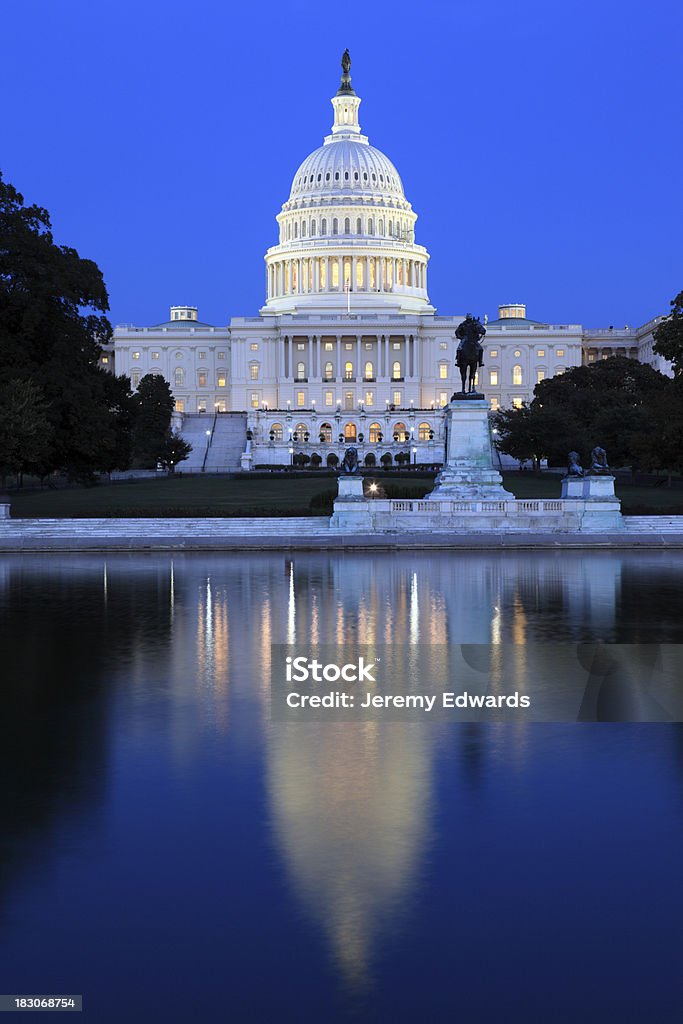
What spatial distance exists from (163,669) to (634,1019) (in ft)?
37.1

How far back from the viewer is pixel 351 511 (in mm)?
47125

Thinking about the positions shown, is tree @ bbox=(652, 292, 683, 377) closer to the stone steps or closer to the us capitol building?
the stone steps

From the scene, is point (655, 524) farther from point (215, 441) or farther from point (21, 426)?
point (215, 441)

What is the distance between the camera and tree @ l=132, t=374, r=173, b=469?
10438 cm

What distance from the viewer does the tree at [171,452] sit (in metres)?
105

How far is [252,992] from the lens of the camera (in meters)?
7.17

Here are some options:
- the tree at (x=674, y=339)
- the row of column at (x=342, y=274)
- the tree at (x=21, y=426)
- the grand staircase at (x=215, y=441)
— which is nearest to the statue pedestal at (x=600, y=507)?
the tree at (x=674, y=339)

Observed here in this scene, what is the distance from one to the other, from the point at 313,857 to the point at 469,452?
41.2m

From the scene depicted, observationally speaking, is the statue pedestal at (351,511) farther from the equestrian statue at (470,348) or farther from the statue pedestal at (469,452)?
the equestrian statue at (470,348)

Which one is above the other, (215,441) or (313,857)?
(215,441)

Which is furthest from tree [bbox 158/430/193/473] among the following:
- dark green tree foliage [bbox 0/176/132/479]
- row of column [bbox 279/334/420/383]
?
row of column [bbox 279/334/420/383]

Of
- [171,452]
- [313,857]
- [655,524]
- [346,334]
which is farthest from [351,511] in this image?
[346,334]

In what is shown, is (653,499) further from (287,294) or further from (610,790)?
Result: (287,294)

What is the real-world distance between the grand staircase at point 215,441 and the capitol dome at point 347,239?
134ft
